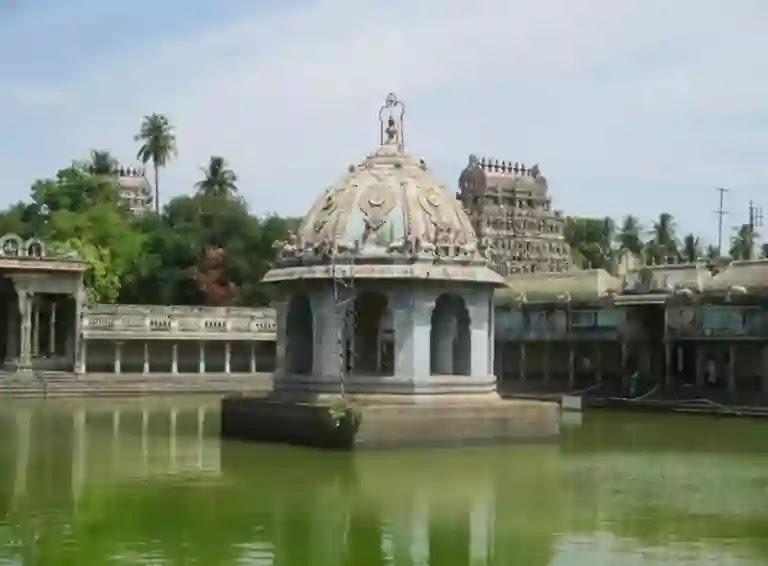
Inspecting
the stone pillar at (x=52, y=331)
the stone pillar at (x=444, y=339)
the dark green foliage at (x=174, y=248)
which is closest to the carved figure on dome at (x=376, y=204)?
the stone pillar at (x=444, y=339)

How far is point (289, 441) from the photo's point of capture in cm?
2988

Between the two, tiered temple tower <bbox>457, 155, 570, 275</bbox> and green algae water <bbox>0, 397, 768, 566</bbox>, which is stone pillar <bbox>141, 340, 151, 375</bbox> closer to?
green algae water <bbox>0, 397, 768, 566</bbox>

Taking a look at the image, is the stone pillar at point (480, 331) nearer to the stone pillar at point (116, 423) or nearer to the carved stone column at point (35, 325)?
the stone pillar at point (116, 423)

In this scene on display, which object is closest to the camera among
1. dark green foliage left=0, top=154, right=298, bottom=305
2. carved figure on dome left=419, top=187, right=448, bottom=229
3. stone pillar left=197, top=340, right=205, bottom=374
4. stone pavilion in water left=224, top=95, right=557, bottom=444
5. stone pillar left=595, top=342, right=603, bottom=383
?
stone pavilion in water left=224, top=95, right=557, bottom=444

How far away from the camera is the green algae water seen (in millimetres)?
15641

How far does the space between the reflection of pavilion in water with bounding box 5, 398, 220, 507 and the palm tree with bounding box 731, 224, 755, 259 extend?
2345 inches

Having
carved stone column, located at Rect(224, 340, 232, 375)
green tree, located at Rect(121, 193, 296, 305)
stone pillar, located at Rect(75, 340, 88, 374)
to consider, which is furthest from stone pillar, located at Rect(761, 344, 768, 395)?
green tree, located at Rect(121, 193, 296, 305)

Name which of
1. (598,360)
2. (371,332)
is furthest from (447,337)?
(598,360)

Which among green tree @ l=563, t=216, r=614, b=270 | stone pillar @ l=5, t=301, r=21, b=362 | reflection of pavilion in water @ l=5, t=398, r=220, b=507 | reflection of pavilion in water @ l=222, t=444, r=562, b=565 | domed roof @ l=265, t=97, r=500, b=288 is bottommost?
reflection of pavilion in water @ l=222, t=444, r=562, b=565

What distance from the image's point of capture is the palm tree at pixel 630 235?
115188mm

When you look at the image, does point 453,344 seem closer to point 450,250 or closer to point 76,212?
point 450,250

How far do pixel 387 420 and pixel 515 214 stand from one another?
76.0 metres

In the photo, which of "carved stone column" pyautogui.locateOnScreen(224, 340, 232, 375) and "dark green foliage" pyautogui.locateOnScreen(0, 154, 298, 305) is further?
"dark green foliage" pyautogui.locateOnScreen(0, 154, 298, 305)

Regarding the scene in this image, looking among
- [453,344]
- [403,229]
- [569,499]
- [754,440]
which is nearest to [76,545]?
[569,499]
